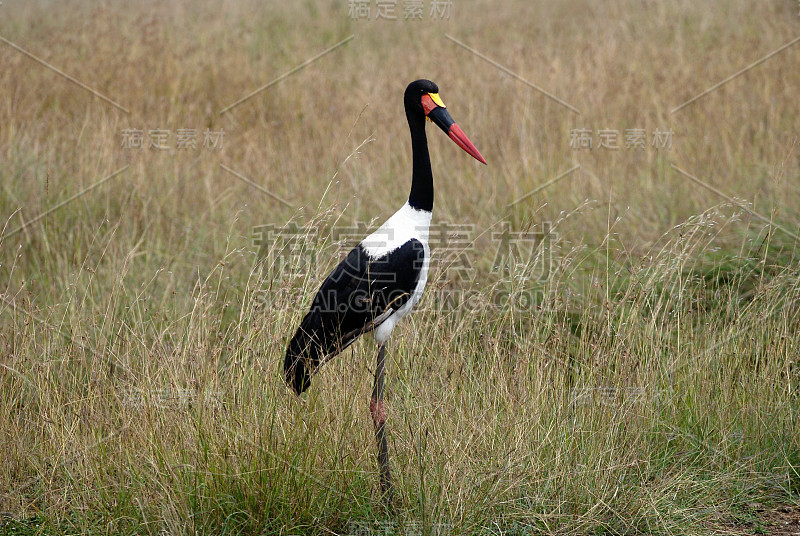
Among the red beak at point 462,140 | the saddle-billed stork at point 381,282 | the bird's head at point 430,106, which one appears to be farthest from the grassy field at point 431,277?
the red beak at point 462,140

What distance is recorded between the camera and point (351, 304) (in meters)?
3.45

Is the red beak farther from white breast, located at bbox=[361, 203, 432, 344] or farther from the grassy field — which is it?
the grassy field

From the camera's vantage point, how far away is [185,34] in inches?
406

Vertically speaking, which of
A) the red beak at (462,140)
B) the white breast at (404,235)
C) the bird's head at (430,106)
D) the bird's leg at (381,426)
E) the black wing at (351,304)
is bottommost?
the bird's leg at (381,426)

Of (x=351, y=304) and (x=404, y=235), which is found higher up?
(x=404, y=235)

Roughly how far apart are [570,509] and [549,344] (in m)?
1.40

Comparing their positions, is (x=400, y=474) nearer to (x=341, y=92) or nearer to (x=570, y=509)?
(x=570, y=509)

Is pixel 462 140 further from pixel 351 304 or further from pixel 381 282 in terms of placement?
pixel 351 304

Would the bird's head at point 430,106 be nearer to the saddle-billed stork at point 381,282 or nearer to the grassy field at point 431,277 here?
the saddle-billed stork at point 381,282

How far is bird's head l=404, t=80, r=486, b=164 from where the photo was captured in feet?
11.2

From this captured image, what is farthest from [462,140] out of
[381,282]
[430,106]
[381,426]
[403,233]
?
[381,426]

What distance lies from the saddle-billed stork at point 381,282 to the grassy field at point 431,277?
0.56 feet

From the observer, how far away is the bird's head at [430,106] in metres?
3.42

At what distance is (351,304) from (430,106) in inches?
35.3
